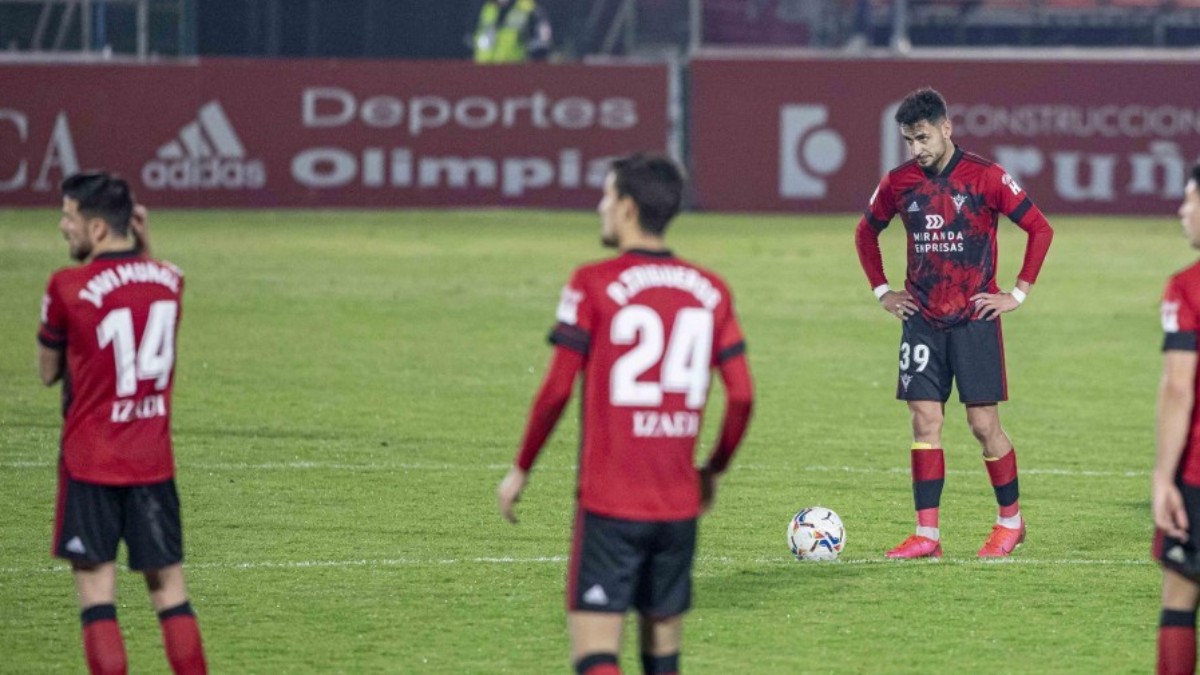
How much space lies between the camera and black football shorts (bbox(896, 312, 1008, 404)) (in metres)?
9.03

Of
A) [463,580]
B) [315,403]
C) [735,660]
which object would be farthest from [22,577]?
[315,403]

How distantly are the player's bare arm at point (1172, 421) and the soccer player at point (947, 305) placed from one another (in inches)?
128

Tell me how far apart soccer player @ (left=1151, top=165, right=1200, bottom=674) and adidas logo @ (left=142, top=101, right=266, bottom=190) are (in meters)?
21.5

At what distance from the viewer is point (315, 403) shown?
44.8 feet

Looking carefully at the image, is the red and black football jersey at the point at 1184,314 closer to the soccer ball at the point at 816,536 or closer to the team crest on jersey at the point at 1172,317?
the team crest on jersey at the point at 1172,317

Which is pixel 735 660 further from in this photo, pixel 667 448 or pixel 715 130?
pixel 715 130

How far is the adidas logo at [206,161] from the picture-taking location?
26109 mm

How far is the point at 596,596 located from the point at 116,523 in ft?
5.47

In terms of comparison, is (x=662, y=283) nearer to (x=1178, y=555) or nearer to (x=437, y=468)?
(x=1178, y=555)

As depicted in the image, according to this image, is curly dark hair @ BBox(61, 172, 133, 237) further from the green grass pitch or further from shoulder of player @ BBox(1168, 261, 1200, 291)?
shoulder of player @ BBox(1168, 261, 1200, 291)

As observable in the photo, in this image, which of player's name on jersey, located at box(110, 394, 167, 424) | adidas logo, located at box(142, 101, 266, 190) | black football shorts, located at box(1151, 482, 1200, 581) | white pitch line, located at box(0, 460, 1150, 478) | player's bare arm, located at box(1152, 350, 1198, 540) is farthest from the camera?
adidas logo, located at box(142, 101, 266, 190)

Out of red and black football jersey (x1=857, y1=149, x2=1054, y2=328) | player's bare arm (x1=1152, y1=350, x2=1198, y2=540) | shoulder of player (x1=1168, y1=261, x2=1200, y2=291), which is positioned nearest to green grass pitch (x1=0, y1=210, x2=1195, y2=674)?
red and black football jersey (x1=857, y1=149, x2=1054, y2=328)

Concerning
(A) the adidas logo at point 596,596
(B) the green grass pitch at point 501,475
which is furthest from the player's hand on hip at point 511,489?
(B) the green grass pitch at point 501,475

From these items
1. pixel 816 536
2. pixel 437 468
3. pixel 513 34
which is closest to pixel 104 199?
pixel 816 536
